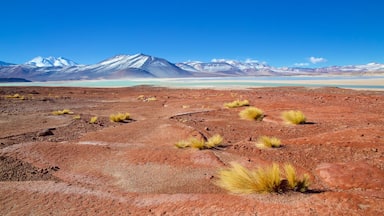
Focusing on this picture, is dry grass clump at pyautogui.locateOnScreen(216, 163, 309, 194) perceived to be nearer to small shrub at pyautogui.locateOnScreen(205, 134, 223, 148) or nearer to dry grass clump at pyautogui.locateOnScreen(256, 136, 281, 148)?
dry grass clump at pyautogui.locateOnScreen(256, 136, 281, 148)

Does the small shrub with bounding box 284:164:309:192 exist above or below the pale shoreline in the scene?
below

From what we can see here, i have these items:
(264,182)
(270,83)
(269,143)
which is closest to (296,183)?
(264,182)

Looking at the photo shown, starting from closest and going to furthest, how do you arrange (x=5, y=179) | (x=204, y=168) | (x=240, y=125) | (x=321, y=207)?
(x=321, y=207)
(x=5, y=179)
(x=204, y=168)
(x=240, y=125)

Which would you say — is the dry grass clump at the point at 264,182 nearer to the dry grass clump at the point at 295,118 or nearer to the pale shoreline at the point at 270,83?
the dry grass clump at the point at 295,118

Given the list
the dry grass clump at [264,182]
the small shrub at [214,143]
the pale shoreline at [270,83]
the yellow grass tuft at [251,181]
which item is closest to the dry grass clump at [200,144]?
the small shrub at [214,143]

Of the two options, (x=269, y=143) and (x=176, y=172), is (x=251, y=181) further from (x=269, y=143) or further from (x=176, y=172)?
(x=269, y=143)

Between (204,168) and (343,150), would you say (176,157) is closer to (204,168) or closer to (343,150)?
(204,168)

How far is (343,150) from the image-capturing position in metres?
7.36

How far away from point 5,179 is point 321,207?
582cm

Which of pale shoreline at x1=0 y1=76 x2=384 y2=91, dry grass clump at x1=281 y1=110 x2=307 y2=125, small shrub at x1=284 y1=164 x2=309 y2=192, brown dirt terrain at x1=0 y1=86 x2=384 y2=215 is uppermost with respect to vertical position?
pale shoreline at x1=0 y1=76 x2=384 y2=91

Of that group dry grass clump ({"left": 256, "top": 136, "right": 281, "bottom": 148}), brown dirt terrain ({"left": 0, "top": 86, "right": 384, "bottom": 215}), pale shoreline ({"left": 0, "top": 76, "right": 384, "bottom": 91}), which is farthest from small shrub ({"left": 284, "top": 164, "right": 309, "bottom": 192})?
pale shoreline ({"left": 0, "top": 76, "right": 384, "bottom": 91})

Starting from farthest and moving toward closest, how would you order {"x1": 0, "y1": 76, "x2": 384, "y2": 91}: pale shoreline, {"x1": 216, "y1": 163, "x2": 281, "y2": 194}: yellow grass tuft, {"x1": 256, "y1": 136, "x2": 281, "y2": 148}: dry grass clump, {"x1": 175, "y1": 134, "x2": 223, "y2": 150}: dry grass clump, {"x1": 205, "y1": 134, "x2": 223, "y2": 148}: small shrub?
{"x1": 0, "y1": 76, "x2": 384, "y2": 91}: pale shoreline < {"x1": 205, "y1": 134, "x2": 223, "y2": 148}: small shrub < {"x1": 175, "y1": 134, "x2": 223, "y2": 150}: dry grass clump < {"x1": 256, "y1": 136, "x2": 281, "y2": 148}: dry grass clump < {"x1": 216, "y1": 163, "x2": 281, "y2": 194}: yellow grass tuft

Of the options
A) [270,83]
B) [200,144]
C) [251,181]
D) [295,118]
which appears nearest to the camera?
[251,181]

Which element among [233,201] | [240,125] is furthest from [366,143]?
[240,125]
